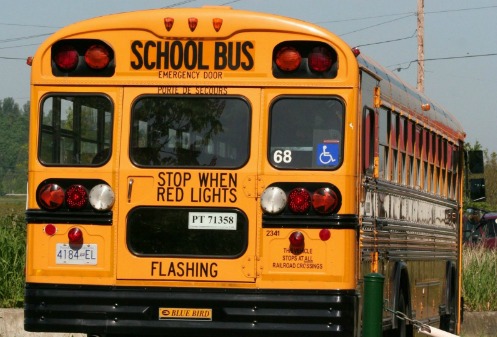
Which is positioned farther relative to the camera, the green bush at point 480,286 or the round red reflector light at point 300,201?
the green bush at point 480,286

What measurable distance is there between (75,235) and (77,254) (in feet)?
0.48

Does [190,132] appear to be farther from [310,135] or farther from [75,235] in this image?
[75,235]

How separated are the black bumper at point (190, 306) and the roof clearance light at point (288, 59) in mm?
1674

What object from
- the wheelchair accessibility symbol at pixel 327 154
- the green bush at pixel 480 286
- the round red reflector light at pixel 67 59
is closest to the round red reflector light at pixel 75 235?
the round red reflector light at pixel 67 59

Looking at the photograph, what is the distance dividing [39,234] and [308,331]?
85.4 inches

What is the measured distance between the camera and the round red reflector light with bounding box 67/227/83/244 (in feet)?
34.5

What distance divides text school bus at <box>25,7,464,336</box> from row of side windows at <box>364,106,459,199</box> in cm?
59

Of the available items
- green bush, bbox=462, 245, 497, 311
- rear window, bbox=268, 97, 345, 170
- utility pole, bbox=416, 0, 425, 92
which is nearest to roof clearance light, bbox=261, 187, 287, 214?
rear window, bbox=268, 97, 345, 170

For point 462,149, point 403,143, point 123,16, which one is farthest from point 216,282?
point 462,149

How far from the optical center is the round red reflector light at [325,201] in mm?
10258

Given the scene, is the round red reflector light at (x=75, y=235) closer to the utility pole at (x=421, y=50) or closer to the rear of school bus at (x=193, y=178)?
the rear of school bus at (x=193, y=178)

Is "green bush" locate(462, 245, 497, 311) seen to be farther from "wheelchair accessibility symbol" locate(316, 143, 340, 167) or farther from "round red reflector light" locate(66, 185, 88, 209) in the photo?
"round red reflector light" locate(66, 185, 88, 209)

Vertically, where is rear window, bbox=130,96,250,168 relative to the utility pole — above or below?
below

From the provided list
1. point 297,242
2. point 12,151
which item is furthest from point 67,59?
point 12,151
